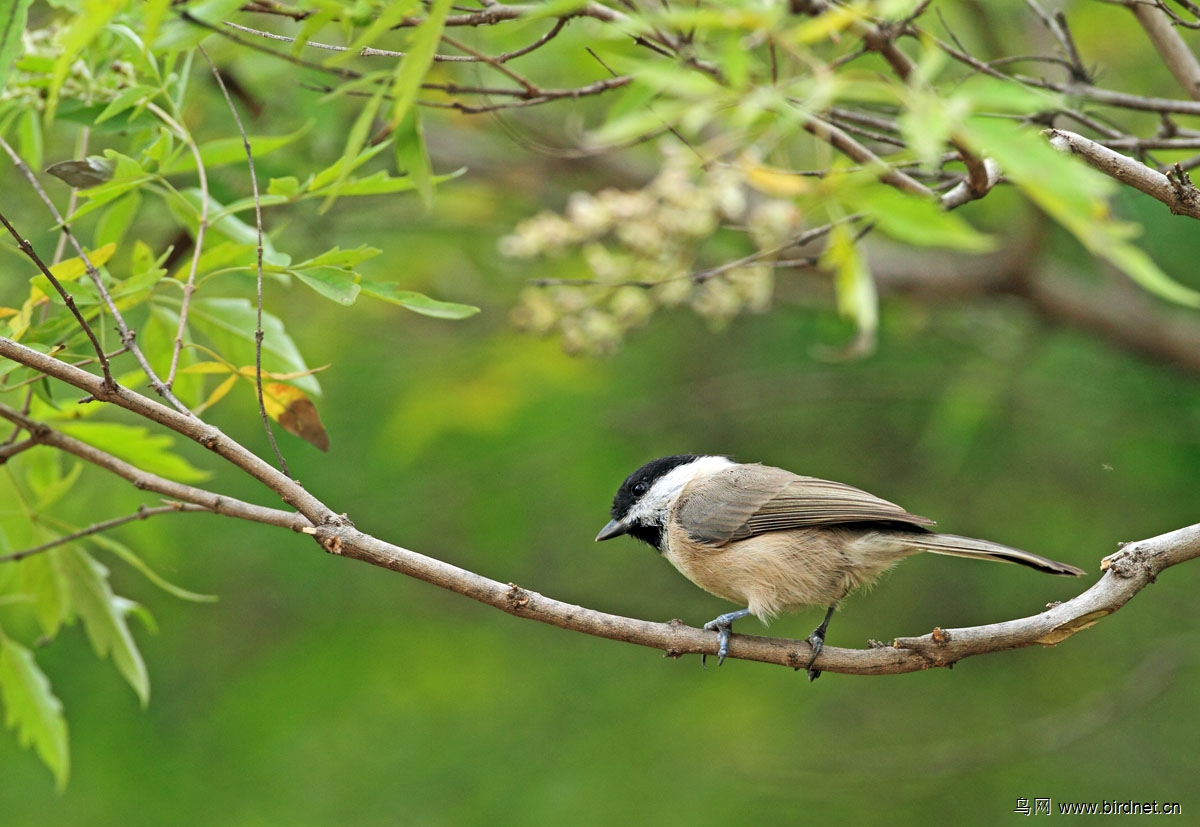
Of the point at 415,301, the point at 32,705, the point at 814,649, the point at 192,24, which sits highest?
the point at 192,24

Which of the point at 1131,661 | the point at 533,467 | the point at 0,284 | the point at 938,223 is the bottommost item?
the point at 1131,661

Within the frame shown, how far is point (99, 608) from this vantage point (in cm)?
329

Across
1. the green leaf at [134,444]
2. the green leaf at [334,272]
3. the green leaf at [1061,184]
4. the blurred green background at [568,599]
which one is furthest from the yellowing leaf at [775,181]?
the blurred green background at [568,599]

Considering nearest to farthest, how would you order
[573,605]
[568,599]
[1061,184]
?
[1061,184], [573,605], [568,599]

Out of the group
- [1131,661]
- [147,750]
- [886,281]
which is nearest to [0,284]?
[147,750]

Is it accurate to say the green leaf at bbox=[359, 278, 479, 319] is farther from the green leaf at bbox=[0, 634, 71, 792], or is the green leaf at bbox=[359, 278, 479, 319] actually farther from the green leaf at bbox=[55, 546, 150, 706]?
the green leaf at bbox=[0, 634, 71, 792]

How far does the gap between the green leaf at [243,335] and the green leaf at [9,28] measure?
0.98 meters

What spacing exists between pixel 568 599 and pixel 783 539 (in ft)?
11.1

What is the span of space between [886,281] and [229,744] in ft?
15.3

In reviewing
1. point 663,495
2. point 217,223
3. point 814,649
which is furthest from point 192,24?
point 663,495

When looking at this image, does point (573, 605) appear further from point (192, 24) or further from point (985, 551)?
point (192, 24)

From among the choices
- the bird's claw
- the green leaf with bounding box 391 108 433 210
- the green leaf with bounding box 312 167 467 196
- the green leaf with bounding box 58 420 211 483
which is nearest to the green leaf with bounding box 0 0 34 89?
Result: the green leaf with bounding box 312 167 467 196

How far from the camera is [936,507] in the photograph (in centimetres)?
676

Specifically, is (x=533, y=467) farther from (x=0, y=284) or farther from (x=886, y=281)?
(x=0, y=284)
